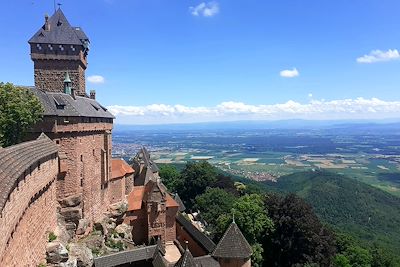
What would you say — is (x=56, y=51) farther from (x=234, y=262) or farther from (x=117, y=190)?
(x=234, y=262)

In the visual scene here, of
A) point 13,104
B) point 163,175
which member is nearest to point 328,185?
point 163,175

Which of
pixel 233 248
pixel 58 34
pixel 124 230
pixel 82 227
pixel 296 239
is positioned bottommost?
pixel 296 239

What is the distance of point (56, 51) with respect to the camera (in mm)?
33125

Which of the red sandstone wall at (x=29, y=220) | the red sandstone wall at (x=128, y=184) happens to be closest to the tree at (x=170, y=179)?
the red sandstone wall at (x=128, y=184)

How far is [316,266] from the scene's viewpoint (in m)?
39.8

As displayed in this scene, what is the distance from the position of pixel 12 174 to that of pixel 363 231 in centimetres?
8844

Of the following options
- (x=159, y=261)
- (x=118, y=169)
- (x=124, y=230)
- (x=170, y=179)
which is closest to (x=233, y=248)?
(x=159, y=261)

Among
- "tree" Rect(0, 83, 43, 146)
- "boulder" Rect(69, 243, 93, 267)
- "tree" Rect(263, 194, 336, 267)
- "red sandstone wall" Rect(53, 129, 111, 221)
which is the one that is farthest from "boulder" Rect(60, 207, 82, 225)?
"tree" Rect(263, 194, 336, 267)

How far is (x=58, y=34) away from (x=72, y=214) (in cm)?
1643

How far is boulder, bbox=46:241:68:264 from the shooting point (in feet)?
61.1

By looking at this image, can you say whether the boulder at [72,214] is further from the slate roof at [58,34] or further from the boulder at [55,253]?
the slate roof at [58,34]

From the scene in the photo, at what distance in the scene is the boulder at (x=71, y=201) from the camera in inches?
1040

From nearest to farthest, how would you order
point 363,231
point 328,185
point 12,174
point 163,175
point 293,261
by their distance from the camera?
point 12,174, point 293,261, point 163,175, point 363,231, point 328,185

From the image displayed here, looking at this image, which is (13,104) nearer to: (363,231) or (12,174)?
(12,174)
